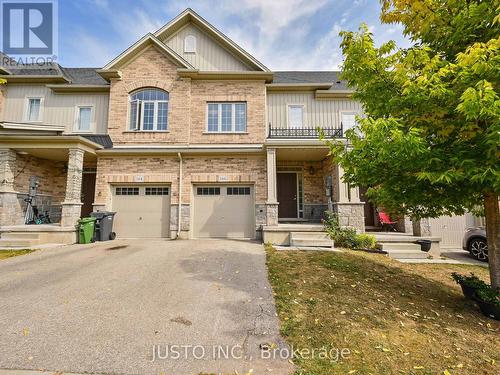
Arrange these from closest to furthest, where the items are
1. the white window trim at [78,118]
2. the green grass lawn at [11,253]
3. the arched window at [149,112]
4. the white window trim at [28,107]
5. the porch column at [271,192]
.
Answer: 1. the green grass lawn at [11,253]
2. the porch column at [271,192]
3. the arched window at [149,112]
4. the white window trim at [78,118]
5. the white window trim at [28,107]

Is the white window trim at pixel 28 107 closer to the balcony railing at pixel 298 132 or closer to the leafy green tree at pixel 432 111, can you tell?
the balcony railing at pixel 298 132

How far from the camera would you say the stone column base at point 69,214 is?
906cm

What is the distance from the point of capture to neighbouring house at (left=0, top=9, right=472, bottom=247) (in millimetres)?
9570

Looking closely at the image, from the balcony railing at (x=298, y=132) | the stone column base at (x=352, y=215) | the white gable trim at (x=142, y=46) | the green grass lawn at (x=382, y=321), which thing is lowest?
the green grass lawn at (x=382, y=321)

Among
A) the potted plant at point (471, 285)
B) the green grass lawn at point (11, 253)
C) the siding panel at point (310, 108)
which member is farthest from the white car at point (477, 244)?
the green grass lawn at point (11, 253)

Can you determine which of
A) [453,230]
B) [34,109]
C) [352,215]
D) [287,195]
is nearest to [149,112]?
[34,109]

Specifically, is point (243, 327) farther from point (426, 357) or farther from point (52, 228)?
point (52, 228)

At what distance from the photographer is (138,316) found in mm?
3504

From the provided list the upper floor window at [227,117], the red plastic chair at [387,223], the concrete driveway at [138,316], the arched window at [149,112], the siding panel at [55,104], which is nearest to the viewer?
the concrete driveway at [138,316]

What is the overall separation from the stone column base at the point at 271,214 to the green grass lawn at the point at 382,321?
320 cm

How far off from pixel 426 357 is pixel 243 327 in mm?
2275

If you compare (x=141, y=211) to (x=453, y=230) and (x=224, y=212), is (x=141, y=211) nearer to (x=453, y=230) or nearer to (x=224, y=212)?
(x=224, y=212)

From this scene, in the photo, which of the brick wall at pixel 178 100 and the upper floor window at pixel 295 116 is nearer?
the brick wall at pixel 178 100

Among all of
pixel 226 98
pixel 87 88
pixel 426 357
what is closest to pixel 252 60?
pixel 226 98
